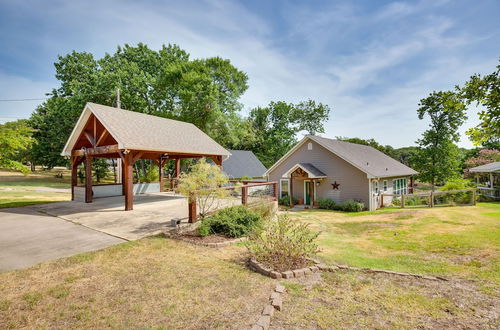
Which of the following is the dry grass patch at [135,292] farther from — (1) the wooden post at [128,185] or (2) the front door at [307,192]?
(2) the front door at [307,192]

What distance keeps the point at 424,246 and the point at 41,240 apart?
39.8 ft

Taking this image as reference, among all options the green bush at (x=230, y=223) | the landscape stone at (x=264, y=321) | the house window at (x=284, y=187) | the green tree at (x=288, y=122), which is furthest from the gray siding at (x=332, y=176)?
the green tree at (x=288, y=122)

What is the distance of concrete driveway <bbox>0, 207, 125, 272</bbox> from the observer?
20.6 feet

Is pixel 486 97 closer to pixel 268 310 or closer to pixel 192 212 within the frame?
pixel 268 310

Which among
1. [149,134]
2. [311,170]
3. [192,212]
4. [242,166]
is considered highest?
[149,134]

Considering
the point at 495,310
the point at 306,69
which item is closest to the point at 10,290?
the point at 495,310

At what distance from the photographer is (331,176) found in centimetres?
2044

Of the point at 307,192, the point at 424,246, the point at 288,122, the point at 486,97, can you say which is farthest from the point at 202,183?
the point at 288,122

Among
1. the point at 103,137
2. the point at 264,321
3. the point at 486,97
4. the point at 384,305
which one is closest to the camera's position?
the point at 486,97

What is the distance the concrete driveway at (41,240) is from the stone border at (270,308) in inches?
212

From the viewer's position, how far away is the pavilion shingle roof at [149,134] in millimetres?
12445

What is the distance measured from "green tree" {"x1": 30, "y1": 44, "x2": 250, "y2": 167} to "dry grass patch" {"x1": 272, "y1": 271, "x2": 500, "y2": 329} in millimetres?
26161

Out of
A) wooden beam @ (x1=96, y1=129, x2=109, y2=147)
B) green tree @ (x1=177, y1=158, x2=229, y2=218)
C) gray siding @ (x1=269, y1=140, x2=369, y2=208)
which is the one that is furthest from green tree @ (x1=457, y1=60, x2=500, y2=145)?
gray siding @ (x1=269, y1=140, x2=369, y2=208)

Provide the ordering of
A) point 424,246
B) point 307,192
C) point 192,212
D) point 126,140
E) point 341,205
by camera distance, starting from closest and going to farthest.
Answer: point 424,246 < point 192,212 < point 126,140 < point 341,205 < point 307,192
